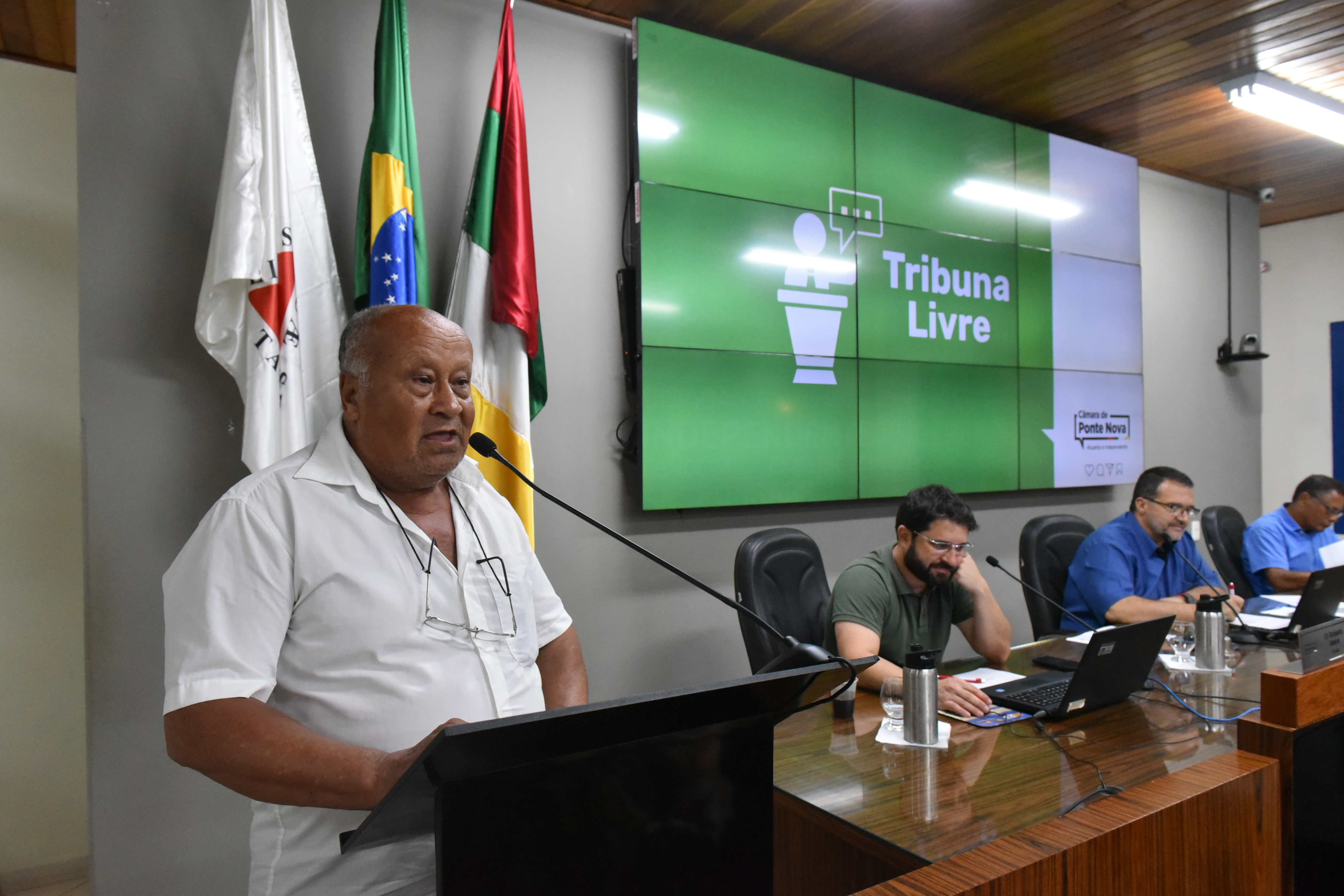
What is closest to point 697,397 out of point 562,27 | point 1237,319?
point 562,27

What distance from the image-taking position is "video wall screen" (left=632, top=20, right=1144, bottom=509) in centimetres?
304

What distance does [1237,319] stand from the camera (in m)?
5.26

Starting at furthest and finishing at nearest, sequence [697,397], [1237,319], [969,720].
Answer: [1237,319] → [697,397] → [969,720]

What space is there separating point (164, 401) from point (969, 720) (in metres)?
2.26

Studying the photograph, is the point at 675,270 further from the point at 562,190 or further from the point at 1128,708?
the point at 1128,708

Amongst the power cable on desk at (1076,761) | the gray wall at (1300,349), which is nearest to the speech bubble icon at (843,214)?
the power cable on desk at (1076,761)

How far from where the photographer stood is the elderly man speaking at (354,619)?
1083 millimetres

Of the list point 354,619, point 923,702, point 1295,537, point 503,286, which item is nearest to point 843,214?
point 503,286

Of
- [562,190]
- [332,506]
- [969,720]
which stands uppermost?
[562,190]

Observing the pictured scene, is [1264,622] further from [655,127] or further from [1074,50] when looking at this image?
[655,127]

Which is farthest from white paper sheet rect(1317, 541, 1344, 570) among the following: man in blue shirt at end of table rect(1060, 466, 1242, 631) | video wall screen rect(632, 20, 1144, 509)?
man in blue shirt at end of table rect(1060, 466, 1242, 631)

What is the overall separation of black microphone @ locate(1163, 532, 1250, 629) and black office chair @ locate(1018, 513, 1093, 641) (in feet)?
0.91

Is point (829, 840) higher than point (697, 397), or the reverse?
point (697, 397)

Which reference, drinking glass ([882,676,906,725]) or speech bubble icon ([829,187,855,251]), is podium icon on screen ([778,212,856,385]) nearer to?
speech bubble icon ([829,187,855,251])
